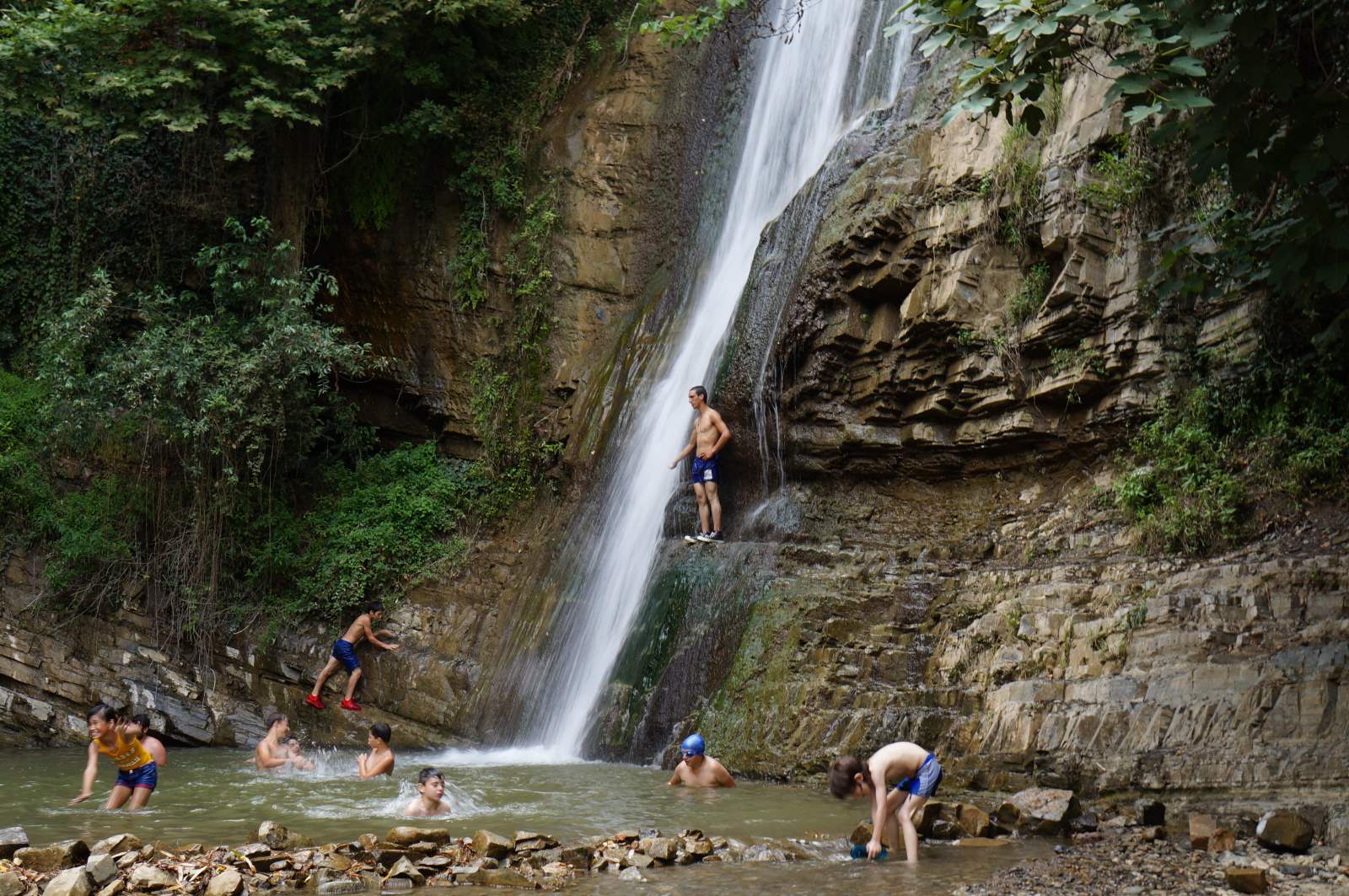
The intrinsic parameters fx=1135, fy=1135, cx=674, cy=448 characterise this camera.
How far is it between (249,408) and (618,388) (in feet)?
15.0

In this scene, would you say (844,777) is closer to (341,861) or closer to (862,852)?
(862,852)

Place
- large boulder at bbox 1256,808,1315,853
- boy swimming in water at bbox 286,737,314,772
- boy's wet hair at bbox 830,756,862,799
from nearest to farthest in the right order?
large boulder at bbox 1256,808,1315,853
boy's wet hair at bbox 830,756,862,799
boy swimming in water at bbox 286,737,314,772

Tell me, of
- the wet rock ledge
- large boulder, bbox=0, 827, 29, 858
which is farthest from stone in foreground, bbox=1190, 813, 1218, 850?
large boulder, bbox=0, 827, 29, 858

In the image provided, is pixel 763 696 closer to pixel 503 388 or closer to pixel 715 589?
pixel 715 589

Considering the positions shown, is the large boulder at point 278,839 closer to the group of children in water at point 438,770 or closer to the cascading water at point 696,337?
the group of children in water at point 438,770

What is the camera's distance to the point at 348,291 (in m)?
16.8

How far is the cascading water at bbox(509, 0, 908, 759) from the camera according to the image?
11750 mm

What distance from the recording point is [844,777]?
6809 mm

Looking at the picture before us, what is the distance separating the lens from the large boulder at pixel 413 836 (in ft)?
21.3

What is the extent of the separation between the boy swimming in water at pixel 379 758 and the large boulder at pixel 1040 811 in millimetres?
5174

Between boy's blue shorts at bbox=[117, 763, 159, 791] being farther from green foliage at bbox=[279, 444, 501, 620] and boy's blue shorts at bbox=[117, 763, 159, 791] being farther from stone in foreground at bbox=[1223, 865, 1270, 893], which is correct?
stone in foreground at bbox=[1223, 865, 1270, 893]

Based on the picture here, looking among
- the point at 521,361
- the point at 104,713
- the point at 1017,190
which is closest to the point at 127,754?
the point at 104,713

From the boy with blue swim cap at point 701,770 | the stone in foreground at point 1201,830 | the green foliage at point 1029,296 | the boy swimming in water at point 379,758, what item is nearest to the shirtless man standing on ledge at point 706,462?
the green foliage at point 1029,296

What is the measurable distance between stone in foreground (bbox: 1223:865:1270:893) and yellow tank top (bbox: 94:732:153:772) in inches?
289
